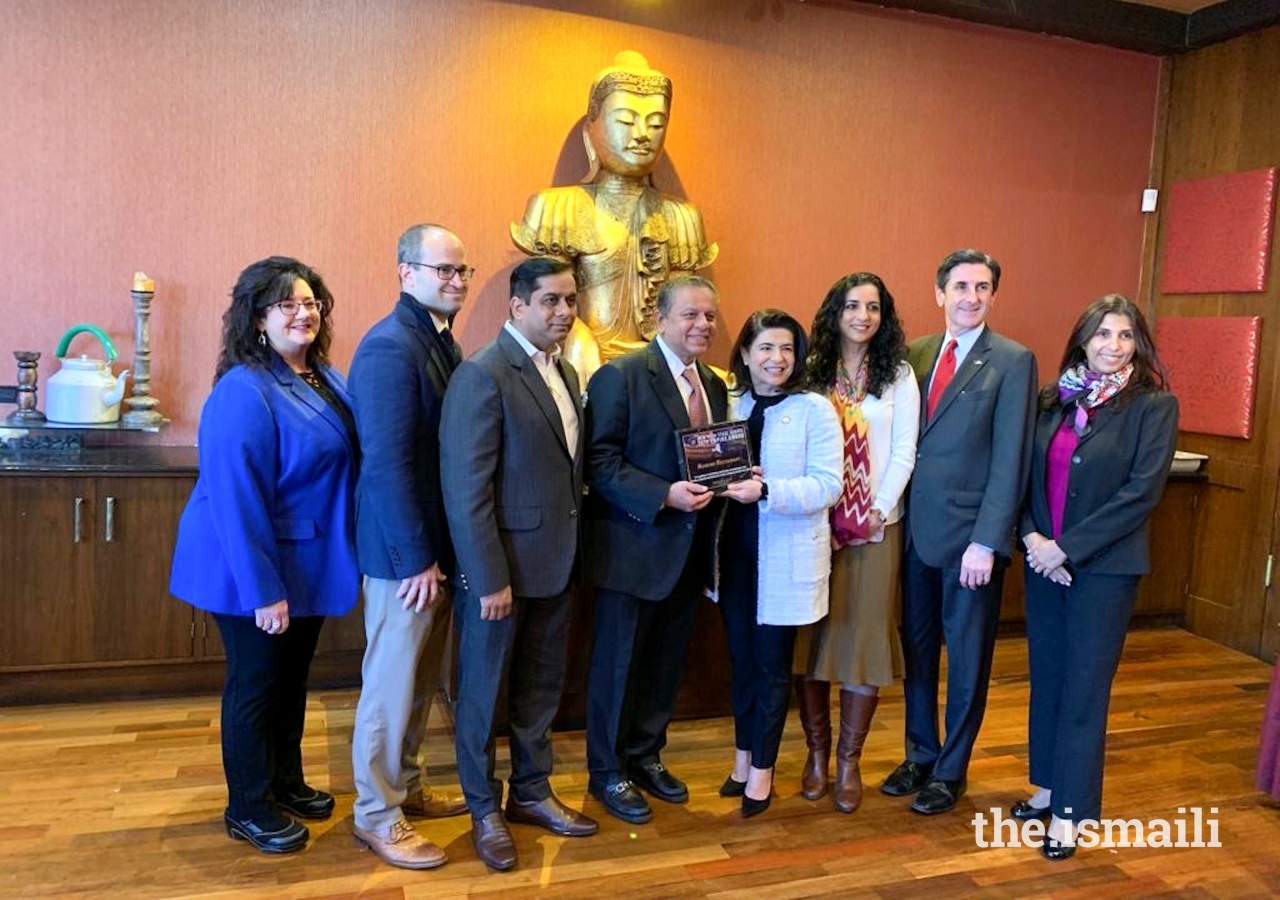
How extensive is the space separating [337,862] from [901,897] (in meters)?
1.33

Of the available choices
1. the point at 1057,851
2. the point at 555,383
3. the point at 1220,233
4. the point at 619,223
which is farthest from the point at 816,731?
the point at 1220,233

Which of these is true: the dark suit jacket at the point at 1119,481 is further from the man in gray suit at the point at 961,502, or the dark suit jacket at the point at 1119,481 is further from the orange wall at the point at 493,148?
the orange wall at the point at 493,148

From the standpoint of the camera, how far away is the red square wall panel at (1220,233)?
4.20 meters

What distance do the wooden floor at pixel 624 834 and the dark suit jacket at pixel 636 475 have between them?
2.20ft

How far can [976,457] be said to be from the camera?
2.57 metres

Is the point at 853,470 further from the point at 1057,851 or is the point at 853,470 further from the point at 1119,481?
the point at 1057,851

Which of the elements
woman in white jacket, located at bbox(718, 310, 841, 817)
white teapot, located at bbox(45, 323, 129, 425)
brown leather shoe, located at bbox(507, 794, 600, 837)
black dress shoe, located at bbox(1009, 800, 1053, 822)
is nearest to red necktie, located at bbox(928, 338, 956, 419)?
woman in white jacket, located at bbox(718, 310, 841, 817)

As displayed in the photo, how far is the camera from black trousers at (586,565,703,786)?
2549 mm

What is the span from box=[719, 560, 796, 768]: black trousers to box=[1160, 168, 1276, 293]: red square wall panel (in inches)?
120

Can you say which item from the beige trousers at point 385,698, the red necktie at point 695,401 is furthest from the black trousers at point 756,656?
the beige trousers at point 385,698

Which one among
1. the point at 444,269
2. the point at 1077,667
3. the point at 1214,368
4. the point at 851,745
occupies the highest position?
the point at 444,269

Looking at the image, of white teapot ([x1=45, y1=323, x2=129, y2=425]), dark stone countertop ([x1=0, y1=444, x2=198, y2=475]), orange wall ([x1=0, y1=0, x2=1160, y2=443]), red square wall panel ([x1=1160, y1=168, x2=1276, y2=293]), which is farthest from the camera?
red square wall panel ([x1=1160, y1=168, x2=1276, y2=293])

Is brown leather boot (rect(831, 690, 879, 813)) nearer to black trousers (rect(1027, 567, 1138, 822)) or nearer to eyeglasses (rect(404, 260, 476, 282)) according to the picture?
black trousers (rect(1027, 567, 1138, 822))

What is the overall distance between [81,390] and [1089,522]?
319cm
